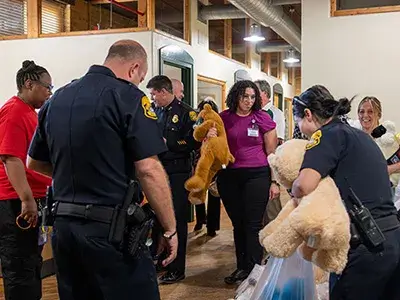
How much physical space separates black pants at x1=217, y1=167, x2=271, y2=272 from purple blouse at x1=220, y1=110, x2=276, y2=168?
2.2 inches

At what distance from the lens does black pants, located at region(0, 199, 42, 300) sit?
2.59 metres

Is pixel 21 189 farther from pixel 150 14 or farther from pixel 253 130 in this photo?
pixel 150 14

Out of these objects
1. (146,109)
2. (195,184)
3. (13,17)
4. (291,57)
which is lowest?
(195,184)

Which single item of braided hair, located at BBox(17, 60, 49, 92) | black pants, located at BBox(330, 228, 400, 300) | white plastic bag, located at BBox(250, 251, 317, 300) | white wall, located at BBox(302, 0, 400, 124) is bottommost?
white plastic bag, located at BBox(250, 251, 317, 300)

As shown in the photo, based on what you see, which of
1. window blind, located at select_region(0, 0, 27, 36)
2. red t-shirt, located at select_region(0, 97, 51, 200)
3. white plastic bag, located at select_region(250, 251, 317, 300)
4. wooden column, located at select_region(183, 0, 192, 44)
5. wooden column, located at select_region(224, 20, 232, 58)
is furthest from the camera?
wooden column, located at select_region(224, 20, 232, 58)

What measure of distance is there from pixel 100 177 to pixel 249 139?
1.98 metres

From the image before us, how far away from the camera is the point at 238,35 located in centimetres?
933

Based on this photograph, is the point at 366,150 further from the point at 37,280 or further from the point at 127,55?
the point at 37,280

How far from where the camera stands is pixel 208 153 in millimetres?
3537

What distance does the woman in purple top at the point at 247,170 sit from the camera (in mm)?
3545

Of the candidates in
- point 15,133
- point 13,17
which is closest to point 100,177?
point 15,133

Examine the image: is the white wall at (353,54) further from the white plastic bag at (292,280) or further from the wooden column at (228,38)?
the wooden column at (228,38)

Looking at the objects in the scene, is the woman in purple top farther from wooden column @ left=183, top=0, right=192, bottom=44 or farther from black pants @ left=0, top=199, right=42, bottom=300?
wooden column @ left=183, top=0, right=192, bottom=44

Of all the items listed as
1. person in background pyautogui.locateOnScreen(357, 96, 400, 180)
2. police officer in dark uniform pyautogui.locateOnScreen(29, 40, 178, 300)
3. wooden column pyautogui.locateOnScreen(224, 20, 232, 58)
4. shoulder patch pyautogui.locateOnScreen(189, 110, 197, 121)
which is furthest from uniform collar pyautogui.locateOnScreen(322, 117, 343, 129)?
wooden column pyautogui.locateOnScreen(224, 20, 232, 58)
